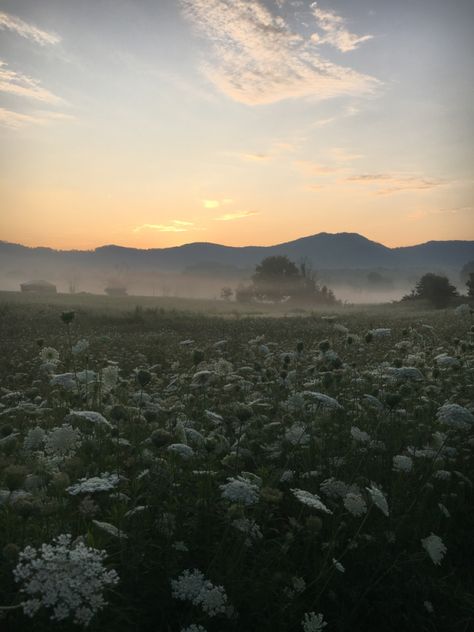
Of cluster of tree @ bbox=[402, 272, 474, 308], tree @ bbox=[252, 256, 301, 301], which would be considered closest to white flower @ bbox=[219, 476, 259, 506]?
cluster of tree @ bbox=[402, 272, 474, 308]

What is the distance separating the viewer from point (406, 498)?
5.01m

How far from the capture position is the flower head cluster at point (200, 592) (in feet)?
9.58

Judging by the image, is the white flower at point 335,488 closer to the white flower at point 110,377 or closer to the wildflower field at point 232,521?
the wildflower field at point 232,521

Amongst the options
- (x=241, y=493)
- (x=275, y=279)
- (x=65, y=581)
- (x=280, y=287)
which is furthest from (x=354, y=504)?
(x=275, y=279)

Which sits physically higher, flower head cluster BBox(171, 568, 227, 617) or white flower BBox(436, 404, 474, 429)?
white flower BBox(436, 404, 474, 429)

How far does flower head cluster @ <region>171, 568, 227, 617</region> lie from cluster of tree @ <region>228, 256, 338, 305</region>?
332 ft

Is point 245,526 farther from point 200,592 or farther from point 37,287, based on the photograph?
point 37,287

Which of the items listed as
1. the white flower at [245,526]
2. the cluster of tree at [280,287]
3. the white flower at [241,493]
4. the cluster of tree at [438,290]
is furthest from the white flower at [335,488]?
the cluster of tree at [280,287]

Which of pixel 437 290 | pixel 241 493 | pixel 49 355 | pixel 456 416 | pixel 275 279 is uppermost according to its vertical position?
pixel 275 279

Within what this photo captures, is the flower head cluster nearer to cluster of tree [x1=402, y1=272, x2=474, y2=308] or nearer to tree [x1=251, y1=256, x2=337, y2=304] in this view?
cluster of tree [x1=402, y1=272, x2=474, y2=308]

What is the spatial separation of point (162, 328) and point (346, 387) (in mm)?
20255

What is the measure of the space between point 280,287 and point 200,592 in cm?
10355

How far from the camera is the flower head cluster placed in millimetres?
2920

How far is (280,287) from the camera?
347 feet
